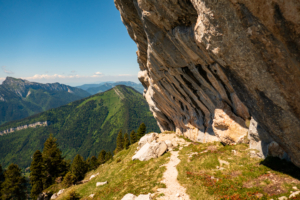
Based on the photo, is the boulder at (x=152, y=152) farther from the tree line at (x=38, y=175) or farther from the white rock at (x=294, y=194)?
the tree line at (x=38, y=175)

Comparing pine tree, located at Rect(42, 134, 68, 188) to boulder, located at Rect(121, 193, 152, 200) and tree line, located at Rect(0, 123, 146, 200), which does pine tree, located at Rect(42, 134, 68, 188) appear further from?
boulder, located at Rect(121, 193, 152, 200)

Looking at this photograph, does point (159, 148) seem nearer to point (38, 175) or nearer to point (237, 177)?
point (237, 177)

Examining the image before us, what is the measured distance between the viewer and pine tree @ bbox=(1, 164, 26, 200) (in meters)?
33.6

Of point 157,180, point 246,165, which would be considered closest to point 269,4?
point 246,165

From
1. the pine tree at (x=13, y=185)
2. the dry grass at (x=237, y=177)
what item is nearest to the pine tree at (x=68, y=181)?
the pine tree at (x=13, y=185)

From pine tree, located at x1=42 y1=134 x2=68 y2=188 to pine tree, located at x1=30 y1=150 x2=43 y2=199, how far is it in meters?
1.02

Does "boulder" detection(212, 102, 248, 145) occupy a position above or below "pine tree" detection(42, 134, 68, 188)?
above

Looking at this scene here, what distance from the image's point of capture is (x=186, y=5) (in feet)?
40.5

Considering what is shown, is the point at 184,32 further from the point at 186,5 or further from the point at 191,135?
the point at 191,135

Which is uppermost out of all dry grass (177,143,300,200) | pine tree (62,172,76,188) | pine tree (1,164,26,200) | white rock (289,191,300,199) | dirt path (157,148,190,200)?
white rock (289,191,300,199)

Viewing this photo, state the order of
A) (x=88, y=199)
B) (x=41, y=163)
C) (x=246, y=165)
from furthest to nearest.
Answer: (x=41, y=163) → (x=88, y=199) → (x=246, y=165)

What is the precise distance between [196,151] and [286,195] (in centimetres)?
1294

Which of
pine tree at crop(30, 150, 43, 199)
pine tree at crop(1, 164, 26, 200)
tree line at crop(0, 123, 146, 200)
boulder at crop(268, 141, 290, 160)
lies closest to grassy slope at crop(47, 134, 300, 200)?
boulder at crop(268, 141, 290, 160)

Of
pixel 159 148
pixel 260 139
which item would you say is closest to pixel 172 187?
pixel 159 148
